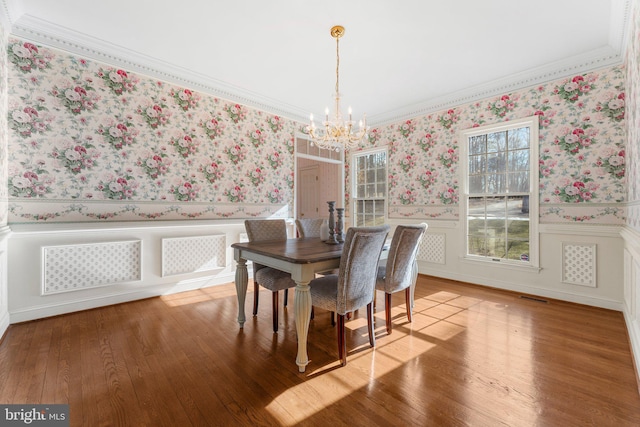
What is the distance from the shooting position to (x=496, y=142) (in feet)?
13.0

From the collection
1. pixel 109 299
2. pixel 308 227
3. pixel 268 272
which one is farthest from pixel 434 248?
pixel 109 299

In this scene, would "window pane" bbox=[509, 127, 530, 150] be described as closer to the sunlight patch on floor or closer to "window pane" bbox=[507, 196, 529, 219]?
"window pane" bbox=[507, 196, 529, 219]

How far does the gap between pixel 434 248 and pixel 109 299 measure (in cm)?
442

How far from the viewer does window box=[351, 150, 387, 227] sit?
536 cm

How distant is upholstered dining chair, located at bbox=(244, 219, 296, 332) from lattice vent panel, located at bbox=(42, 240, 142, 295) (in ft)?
4.79

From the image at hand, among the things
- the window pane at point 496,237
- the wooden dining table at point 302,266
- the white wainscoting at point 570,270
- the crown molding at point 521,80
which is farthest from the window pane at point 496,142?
the wooden dining table at point 302,266

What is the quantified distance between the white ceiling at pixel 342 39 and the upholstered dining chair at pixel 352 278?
6.53 ft

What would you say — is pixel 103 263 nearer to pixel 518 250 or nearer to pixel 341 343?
pixel 341 343

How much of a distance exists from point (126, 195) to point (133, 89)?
1.27m

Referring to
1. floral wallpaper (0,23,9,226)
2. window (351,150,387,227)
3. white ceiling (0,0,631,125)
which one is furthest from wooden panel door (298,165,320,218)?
floral wallpaper (0,23,9,226)

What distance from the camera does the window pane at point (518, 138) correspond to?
3.70 metres

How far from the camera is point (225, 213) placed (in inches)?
165

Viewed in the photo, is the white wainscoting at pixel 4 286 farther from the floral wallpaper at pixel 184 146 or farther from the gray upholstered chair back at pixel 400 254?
the gray upholstered chair back at pixel 400 254

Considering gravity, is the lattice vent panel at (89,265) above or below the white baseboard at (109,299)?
above
